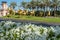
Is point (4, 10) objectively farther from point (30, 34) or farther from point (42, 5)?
point (30, 34)

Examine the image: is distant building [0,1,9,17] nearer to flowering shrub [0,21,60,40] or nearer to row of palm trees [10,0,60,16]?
row of palm trees [10,0,60,16]

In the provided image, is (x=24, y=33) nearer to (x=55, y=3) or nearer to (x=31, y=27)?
(x=31, y=27)

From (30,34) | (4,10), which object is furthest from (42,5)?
(30,34)

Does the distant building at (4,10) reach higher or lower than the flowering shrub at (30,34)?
lower

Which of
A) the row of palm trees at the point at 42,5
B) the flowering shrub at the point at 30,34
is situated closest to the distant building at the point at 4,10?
the row of palm trees at the point at 42,5

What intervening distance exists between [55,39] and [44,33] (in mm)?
348

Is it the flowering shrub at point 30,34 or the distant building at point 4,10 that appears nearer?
the flowering shrub at point 30,34

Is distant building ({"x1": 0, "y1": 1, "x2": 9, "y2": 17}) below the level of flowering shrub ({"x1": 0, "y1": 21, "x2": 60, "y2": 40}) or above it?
below

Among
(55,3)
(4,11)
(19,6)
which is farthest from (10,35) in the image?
(19,6)

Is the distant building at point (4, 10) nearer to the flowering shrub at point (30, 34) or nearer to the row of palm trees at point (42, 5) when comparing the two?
the row of palm trees at point (42, 5)

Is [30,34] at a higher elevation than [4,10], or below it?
higher

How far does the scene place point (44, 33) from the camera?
153 inches

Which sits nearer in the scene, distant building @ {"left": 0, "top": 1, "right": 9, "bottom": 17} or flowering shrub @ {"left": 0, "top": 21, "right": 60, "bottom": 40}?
flowering shrub @ {"left": 0, "top": 21, "right": 60, "bottom": 40}

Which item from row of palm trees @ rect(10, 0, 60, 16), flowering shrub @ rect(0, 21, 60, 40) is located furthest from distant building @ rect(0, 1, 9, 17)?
flowering shrub @ rect(0, 21, 60, 40)
